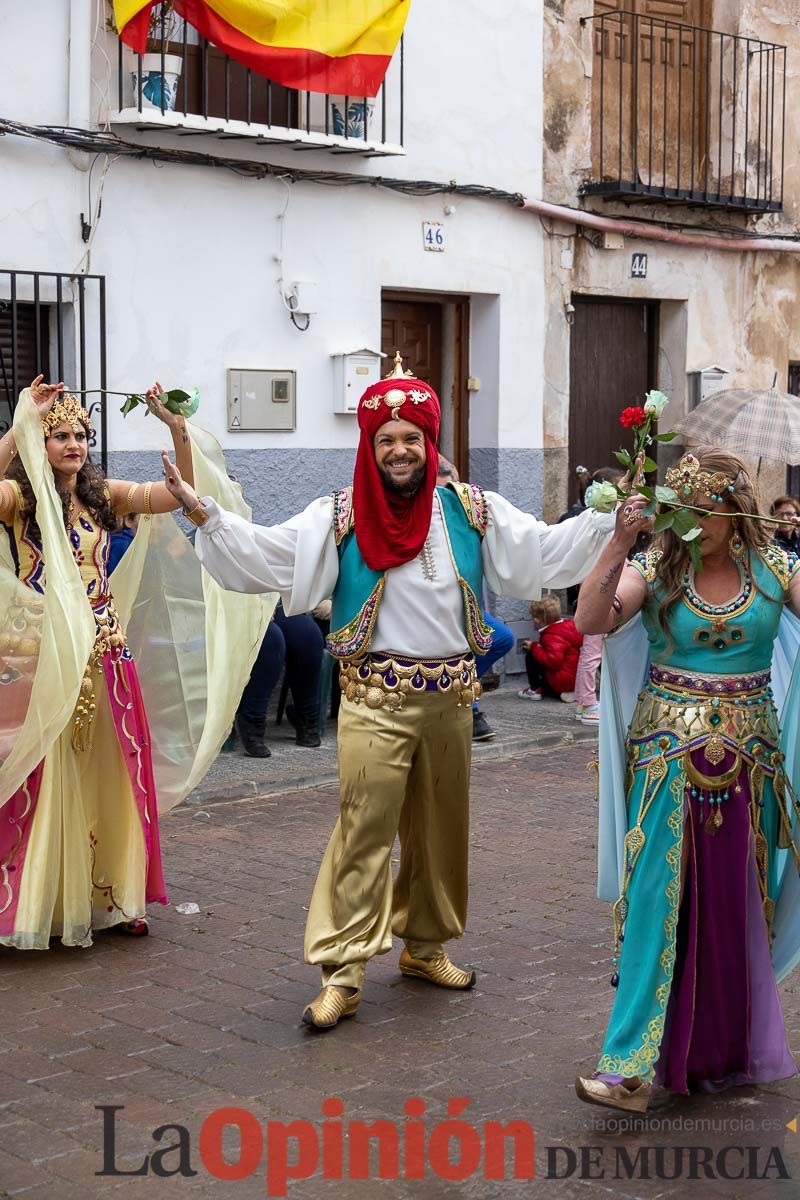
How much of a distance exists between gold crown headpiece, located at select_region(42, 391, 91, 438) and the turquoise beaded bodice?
2446mm

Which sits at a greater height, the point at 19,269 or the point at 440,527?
the point at 19,269

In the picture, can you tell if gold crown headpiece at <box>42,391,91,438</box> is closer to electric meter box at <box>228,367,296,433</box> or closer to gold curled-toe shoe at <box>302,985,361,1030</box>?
gold curled-toe shoe at <box>302,985,361,1030</box>

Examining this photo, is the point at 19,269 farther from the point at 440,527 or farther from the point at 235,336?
the point at 440,527

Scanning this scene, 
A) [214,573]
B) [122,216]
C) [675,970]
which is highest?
[122,216]

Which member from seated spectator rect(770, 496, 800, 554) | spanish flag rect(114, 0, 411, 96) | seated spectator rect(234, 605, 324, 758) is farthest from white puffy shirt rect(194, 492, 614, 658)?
seated spectator rect(770, 496, 800, 554)

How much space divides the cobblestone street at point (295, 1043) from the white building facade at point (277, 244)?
12.7ft

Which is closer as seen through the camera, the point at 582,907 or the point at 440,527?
the point at 440,527

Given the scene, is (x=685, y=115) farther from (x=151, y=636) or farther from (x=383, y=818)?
(x=383, y=818)

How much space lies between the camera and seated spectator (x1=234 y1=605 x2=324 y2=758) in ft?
30.8

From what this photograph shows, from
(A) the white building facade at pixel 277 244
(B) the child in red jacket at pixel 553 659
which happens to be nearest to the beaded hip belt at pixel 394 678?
(A) the white building facade at pixel 277 244

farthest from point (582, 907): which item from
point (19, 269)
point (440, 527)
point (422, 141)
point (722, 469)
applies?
point (422, 141)

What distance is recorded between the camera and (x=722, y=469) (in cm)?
456

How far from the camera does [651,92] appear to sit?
1282 centimetres

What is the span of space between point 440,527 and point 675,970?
5.26 feet
